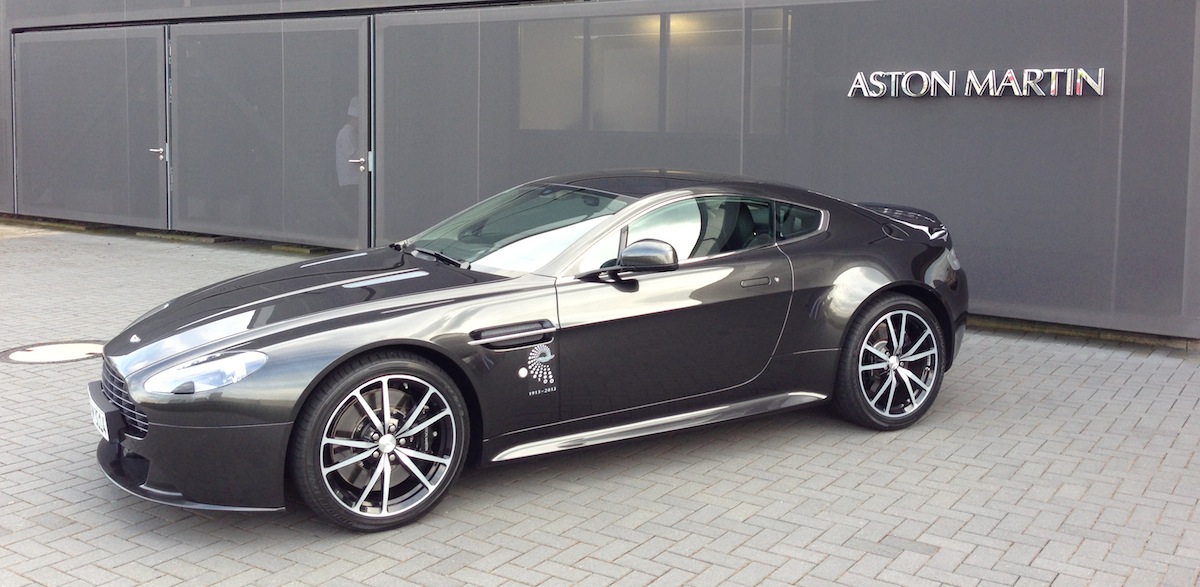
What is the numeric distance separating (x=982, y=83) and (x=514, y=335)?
542cm

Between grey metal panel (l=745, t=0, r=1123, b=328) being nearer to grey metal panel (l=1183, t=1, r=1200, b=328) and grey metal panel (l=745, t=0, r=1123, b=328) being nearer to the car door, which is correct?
grey metal panel (l=1183, t=1, r=1200, b=328)

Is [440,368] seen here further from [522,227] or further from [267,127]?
[267,127]

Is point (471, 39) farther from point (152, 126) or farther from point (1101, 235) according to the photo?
point (1101, 235)

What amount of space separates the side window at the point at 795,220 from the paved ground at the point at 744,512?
109 centimetres

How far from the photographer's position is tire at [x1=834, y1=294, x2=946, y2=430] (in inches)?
247

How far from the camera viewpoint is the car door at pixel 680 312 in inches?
213

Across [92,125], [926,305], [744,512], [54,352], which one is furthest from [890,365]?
[92,125]

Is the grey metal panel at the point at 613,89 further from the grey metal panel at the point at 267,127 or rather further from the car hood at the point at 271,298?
the car hood at the point at 271,298

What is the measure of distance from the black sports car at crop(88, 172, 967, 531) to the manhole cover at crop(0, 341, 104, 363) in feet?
9.40

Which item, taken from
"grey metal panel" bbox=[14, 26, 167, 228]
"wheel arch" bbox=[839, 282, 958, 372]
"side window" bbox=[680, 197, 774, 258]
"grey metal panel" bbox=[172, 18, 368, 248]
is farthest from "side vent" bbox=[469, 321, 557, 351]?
"grey metal panel" bbox=[14, 26, 167, 228]

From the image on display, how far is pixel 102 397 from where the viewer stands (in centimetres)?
519

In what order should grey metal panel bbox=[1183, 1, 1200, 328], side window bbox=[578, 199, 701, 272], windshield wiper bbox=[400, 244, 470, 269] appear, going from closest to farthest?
side window bbox=[578, 199, 701, 272]
windshield wiper bbox=[400, 244, 470, 269]
grey metal panel bbox=[1183, 1, 1200, 328]

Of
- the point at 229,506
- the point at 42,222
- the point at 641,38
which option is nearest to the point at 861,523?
the point at 229,506

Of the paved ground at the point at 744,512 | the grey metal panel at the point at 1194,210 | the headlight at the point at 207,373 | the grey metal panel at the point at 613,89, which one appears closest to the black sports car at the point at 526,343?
the headlight at the point at 207,373
